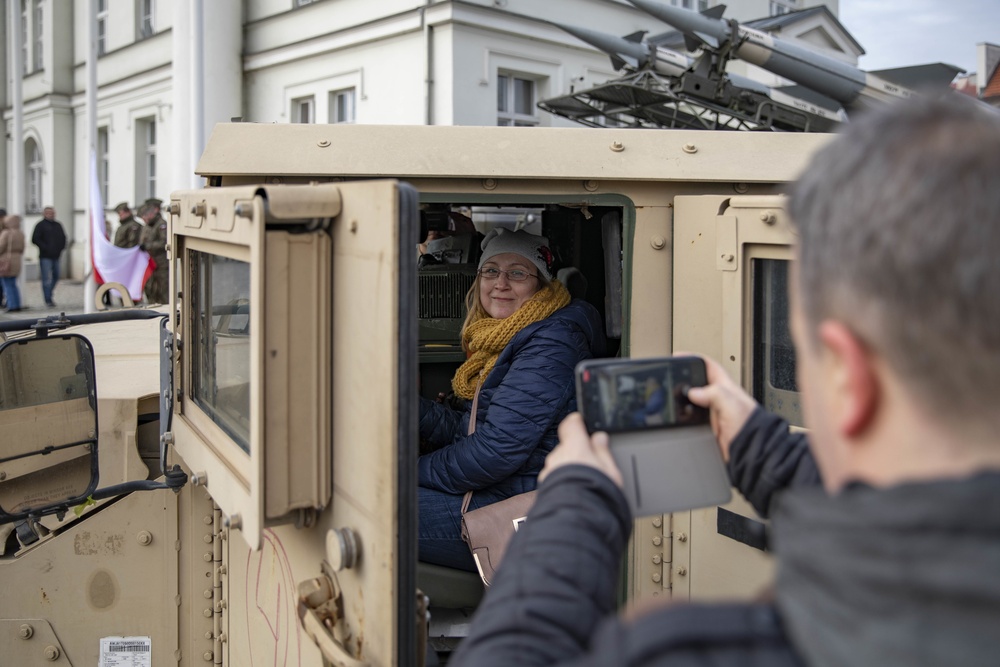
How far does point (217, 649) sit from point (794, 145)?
6.81ft

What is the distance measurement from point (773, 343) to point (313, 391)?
42.7 inches

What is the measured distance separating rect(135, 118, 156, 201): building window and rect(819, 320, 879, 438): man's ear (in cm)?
1963

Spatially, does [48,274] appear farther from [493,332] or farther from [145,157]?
[493,332]

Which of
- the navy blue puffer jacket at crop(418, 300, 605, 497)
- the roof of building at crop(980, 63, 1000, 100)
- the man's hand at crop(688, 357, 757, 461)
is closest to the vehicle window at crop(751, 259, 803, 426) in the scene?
the navy blue puffer jacket at crop(418, 300, 605, 497)

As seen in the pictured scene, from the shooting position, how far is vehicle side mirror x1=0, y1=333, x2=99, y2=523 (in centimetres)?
254

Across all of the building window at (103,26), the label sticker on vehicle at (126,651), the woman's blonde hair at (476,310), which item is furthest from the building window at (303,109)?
the label sticker on vehicle at (126,651)

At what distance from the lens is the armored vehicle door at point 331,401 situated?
5.11 feet

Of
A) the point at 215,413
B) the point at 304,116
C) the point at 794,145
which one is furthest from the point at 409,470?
the point at 304,116

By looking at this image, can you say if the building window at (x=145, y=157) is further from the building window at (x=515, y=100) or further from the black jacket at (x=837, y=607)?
the black jacket at (x=837, y=607)

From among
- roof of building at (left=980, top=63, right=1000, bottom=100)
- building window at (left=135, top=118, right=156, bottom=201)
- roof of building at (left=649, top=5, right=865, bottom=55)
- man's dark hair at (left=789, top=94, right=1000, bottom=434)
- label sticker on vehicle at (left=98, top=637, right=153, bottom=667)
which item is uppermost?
roof of building at (left=980, top=63, right=1000, bottom=100)

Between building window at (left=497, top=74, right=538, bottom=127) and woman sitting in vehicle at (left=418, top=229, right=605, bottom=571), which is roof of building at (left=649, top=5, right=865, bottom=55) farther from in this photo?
woman sitting in vehicle at (left=418, top=229, right=605, bottom=571)

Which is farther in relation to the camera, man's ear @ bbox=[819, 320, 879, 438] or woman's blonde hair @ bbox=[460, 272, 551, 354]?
woman's blonde hair @ bbox=[460, 272, 551, 354]

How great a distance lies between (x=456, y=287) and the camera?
12.9 feet

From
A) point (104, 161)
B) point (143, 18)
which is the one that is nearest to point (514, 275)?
point (143, 18)
